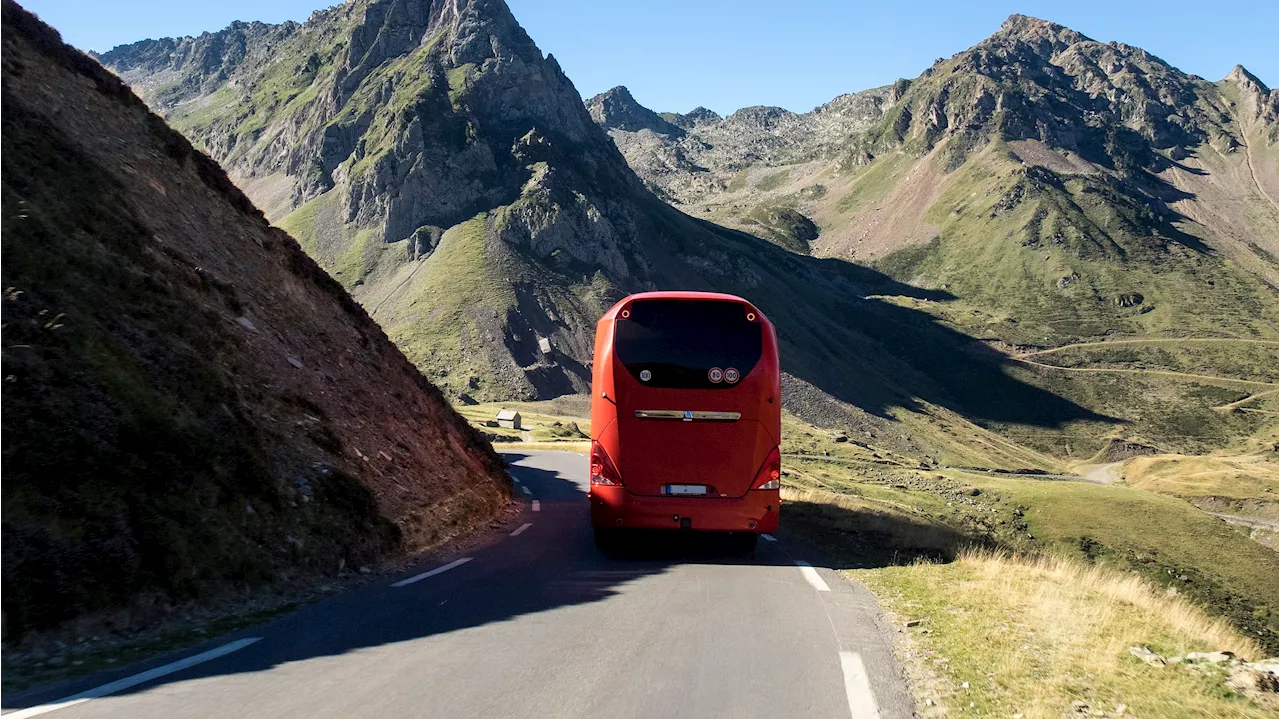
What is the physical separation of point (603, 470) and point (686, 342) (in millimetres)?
2560

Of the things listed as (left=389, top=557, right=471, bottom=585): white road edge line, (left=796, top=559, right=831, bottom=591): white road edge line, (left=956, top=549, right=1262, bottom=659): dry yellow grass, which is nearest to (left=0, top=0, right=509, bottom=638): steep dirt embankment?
(left=389, top=557, right=471, bottom=585): white road edge line

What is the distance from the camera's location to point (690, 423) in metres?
13.3

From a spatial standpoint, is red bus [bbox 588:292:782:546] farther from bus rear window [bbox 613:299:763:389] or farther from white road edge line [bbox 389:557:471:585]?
white road edge line [bbox 389:557:471:585]

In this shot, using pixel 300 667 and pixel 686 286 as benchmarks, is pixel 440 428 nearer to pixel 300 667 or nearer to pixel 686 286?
pixel 300 667

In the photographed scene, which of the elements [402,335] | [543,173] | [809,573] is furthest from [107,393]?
[543,173]

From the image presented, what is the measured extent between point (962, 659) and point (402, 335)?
14101 cm

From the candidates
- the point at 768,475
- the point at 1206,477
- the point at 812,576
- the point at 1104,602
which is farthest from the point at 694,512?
the point at 1206,477

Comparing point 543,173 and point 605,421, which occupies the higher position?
point 543,173

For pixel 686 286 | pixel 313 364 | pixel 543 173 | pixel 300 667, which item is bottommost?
pixel 300 667

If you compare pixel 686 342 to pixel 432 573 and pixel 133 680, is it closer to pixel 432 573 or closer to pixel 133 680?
pixel 432 573

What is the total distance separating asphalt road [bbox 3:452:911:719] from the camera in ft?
20.5

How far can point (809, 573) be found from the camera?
1291cm

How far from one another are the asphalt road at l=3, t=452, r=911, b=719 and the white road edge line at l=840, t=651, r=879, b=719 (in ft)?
0.09

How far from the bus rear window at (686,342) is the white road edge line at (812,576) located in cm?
319
